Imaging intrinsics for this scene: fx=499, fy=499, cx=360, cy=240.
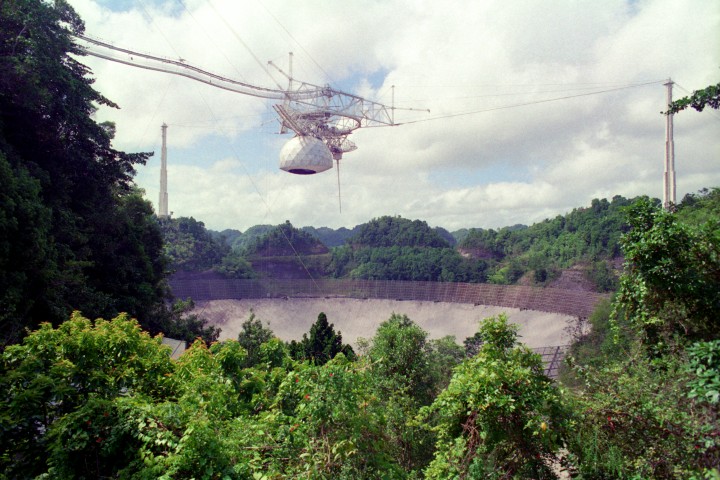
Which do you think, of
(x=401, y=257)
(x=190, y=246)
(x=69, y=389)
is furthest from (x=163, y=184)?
(x=69, y=389)

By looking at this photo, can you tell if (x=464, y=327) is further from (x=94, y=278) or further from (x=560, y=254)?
(x=94, y=278)

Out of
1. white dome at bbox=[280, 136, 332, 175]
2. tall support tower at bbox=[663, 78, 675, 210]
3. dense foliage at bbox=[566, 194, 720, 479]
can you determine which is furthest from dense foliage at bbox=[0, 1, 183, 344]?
tall support tower at bbox=[663, 78, 675, 210]

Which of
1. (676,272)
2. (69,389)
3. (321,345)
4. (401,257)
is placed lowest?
(321,345)

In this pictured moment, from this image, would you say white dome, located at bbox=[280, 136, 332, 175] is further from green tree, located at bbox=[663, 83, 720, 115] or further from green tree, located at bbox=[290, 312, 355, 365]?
green tree, located at bbox=[663, 83, 720, 115]

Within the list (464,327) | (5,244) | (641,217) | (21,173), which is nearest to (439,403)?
(641,217)

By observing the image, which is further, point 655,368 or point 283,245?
point 283,245

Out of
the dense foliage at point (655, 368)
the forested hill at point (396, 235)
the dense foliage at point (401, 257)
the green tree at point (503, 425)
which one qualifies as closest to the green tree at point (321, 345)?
the green tree at point (503, 425)

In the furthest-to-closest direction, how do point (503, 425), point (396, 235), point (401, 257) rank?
point (396, 235), point (401, 257), point (503, 425)

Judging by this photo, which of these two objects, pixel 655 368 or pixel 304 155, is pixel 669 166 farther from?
pixel 655 368
